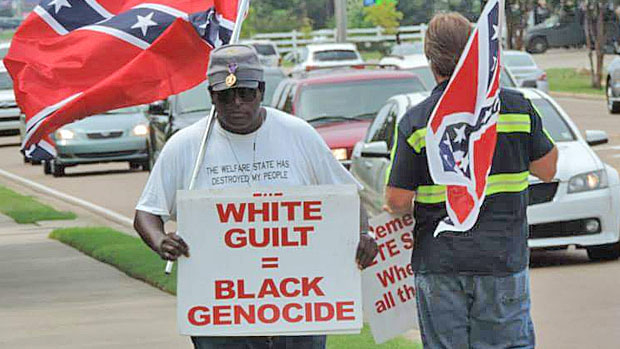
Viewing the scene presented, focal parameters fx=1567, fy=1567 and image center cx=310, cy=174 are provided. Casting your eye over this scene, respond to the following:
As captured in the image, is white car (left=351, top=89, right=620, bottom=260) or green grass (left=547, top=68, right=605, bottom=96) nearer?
white car (left=351, top=89, right=620, bottom=260)

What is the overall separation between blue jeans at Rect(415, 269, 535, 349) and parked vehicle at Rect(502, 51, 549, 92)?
32.2 meters

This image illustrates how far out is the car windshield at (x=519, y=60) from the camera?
41469mm

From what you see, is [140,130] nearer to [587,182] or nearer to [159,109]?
[159,109]

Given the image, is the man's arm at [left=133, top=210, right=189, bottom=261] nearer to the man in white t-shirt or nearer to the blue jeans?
the man in white t-shirt

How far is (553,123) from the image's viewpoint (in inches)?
550

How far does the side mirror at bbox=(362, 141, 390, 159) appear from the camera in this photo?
43.7 ft

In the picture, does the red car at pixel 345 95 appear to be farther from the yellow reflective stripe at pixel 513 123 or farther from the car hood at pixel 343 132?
the yellow reflective stripe at pixel 513 123

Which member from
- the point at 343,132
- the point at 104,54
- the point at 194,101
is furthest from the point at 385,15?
the point at 104,54

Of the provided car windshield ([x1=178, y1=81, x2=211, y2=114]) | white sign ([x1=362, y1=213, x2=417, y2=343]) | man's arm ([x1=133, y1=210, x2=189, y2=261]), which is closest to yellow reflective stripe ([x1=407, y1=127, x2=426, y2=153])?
white sign ([x1=362, y1=213, x2=417, y2=343])

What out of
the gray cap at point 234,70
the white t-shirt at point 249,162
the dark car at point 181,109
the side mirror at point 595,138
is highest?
the gray cap at point 234,70

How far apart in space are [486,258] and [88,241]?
413 inches

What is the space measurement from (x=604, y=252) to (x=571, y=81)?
1559 inches

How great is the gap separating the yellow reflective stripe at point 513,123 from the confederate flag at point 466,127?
0.09 meters

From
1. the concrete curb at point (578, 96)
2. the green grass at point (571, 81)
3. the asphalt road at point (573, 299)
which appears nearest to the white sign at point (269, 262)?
the asphalt road at point (573, 299)
